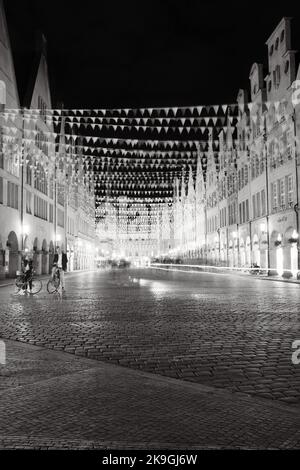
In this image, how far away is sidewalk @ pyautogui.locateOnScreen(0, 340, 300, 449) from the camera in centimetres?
485

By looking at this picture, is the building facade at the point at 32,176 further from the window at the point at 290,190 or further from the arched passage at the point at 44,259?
the window at the point at 290,190

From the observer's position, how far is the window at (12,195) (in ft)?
138

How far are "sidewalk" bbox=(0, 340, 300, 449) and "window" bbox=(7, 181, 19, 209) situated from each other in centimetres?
3566

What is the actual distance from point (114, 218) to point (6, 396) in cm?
9454

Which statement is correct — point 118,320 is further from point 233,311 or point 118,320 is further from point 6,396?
point 6,396

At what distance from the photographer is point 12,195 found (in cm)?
4312

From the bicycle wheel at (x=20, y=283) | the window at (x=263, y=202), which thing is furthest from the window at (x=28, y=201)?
the bicycle wheel at (x=20, y=283)

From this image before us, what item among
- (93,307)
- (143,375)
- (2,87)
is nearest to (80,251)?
(2,87)

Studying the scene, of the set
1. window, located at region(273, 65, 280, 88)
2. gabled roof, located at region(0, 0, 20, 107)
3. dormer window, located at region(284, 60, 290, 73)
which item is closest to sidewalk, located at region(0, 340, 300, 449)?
gabled roof, located at region(0, 0, 20, 107)

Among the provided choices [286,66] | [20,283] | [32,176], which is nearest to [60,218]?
[32,176]

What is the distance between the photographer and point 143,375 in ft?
25.3

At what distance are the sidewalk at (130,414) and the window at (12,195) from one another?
3566cm

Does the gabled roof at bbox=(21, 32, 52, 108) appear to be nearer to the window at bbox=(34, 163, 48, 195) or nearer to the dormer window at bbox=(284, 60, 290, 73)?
the window at bbox=(34, 163, 48, 195)
